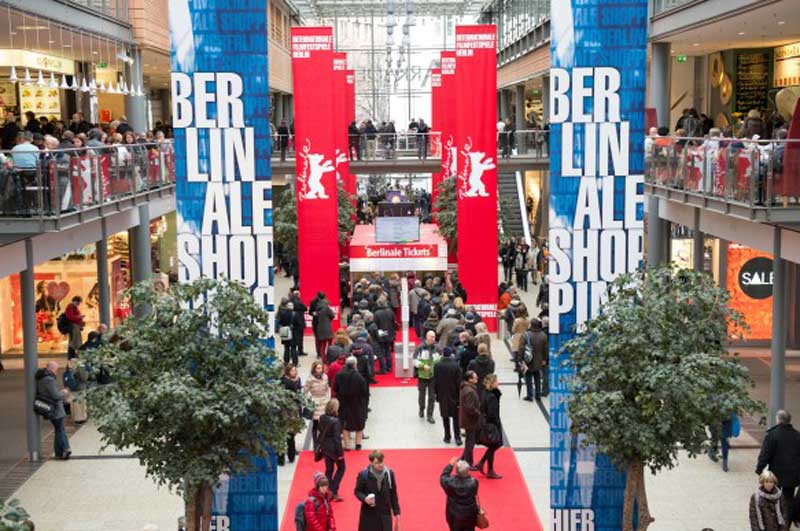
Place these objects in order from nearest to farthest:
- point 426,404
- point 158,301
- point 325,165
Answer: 1. point 158,301
2. point 426,404
3. point 325,165

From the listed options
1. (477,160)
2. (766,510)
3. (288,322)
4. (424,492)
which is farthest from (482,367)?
(477,160)

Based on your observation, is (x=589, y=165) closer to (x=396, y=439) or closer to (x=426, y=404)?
(x=396, y=439)

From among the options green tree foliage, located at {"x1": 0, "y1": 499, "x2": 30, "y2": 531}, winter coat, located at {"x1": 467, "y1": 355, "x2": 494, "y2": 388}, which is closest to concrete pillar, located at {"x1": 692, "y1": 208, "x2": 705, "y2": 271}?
winter coat, located at {"x1": 467, "y1": 355, "x2": 494, "y2": 388}

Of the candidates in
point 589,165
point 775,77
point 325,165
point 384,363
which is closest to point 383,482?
point 589,165

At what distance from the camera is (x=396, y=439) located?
16.5 m

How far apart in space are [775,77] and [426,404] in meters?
13.9

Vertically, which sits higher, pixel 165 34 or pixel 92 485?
pixel 165 34

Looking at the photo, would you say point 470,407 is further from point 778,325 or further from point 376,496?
point 778,325

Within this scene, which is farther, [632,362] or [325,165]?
[325,165]

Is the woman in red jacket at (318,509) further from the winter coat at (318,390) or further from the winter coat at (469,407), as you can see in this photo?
the winter coat at (318,390)

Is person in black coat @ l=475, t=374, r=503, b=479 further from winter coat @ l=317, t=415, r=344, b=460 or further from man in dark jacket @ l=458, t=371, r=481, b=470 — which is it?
winter coat @ l=317, t=415, r=344, b=460

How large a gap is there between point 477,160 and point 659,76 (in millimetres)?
4485

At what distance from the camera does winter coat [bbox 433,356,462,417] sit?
15.4 meters

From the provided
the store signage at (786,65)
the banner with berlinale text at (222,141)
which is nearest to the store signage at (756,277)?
the store signage at (786,65)
